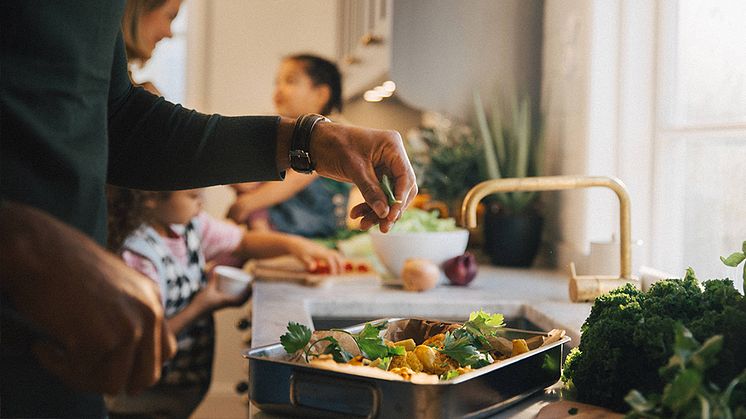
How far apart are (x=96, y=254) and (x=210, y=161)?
56 cm

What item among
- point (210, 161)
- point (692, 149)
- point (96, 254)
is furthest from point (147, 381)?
point (692, 149)

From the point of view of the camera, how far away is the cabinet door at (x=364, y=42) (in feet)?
8.68

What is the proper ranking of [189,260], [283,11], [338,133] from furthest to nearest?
[283,11] → [189,260] → [338,133]

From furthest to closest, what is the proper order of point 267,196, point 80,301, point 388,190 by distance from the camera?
point 267,196, point 388,190, point 80,301

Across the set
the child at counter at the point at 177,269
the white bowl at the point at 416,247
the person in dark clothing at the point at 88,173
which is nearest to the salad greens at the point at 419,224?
the white bowl at the point at 416,247

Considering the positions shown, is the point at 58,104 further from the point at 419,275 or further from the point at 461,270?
the point at 461,270

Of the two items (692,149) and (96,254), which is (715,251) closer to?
(692,149)

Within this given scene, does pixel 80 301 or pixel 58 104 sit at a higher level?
pixel 58 104

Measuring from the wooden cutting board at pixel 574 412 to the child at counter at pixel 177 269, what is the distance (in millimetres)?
1407

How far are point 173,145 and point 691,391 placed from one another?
74 cm

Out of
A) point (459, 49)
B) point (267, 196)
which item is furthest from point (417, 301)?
point (267, 196)

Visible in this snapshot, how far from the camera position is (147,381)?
25.2 inches

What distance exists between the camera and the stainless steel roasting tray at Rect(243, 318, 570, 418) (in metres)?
0.90

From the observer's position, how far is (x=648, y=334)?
895 millimetres
